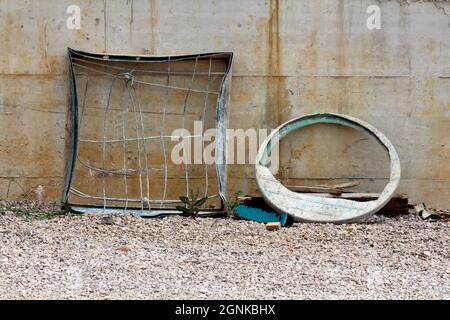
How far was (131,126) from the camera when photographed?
801 centimetres

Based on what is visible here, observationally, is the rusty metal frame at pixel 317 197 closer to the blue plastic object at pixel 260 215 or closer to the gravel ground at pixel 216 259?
the blue plastic object at pixel 260 215

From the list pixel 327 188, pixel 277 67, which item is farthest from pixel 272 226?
pixel 277 67

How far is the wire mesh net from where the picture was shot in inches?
313

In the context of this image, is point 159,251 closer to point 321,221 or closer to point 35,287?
point 35,287

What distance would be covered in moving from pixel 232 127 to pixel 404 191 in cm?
177

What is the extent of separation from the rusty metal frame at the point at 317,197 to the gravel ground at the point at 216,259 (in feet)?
0.60

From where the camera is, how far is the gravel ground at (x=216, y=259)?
5.15 metres

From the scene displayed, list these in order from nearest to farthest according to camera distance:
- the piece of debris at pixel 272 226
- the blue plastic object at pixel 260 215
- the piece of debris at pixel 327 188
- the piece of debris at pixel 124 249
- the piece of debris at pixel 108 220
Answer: the piece of debris at pixel 124 249
the piece of debris at pixel 272 226
the piece of debris at pixel 108 220
the blue plastic object at pixel 260 215
the piece of debris at pixel 327 188

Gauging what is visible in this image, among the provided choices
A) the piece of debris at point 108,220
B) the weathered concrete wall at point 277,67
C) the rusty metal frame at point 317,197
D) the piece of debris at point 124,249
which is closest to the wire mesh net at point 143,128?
the weathered concrete wall at point 277,67

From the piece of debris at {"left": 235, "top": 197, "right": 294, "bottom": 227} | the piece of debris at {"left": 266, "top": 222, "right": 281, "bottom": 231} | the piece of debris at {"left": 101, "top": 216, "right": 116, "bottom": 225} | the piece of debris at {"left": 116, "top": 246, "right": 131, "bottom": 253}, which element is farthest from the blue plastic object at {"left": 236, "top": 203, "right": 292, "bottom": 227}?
the piece of debris at {"left": 116, "top": 246, "right": 131, "bottom": 253}

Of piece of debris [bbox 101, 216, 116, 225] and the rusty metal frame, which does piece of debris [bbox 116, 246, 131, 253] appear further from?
the rusty metal frame

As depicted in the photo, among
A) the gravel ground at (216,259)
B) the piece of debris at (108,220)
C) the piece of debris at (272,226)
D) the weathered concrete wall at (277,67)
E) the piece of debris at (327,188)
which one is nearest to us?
the gravel ground at (216,259)

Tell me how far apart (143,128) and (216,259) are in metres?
2.42

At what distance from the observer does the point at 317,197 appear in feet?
24.7
